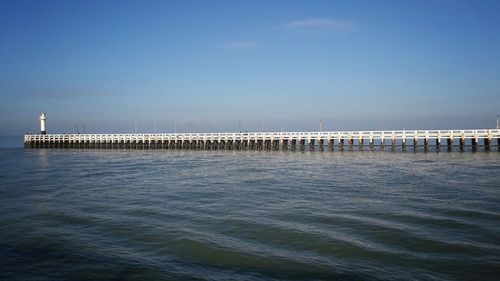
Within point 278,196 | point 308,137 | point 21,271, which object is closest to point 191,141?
point 308,137

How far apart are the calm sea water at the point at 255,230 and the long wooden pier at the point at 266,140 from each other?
20384mm

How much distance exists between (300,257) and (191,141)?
44911mm

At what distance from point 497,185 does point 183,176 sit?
1540 cm

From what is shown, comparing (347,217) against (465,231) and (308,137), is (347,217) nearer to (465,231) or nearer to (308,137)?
(465,231)

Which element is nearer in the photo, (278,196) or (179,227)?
(179,227)

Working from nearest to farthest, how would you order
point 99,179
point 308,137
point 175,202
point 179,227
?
point 179,227 → point 175,202 → point 99,179 → point 308,137

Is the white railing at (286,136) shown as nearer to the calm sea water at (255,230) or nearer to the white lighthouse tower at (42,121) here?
the white lighthouse tower at (42,121)

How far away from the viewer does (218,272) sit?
24.8 feet

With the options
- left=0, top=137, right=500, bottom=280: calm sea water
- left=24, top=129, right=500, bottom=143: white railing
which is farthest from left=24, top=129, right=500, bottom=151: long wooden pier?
left=0, top=137, right=500, bottom=280: calm sea water

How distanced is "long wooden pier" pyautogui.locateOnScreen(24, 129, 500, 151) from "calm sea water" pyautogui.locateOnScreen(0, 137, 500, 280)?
2038 cm

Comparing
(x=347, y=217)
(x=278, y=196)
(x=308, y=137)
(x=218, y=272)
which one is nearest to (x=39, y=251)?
(x=218, y=272)

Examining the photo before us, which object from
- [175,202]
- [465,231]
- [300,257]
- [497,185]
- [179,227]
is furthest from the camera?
[497,185]

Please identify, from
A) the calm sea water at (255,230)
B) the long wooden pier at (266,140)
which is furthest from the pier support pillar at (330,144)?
the calm sea water at (255,230)

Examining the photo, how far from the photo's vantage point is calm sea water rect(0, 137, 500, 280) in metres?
7.68
